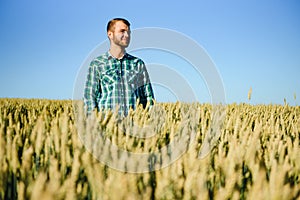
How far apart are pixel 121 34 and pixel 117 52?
0.89ft

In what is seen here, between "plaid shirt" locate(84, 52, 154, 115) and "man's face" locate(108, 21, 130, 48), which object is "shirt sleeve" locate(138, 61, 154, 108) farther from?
"man's face" locate(108, 21, 130, 48)

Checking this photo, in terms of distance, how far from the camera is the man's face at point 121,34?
14.4ft

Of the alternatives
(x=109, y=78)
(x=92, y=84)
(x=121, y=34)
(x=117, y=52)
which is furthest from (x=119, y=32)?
(x=92, y=84)

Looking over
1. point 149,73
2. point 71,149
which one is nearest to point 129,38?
point 149,73

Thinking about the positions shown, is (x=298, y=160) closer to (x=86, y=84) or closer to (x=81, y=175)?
(x=81, y=175)

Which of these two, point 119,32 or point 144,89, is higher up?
point 119,32

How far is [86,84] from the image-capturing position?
14.8 ft

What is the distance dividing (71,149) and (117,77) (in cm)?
289

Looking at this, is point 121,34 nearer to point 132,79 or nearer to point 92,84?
point 132,79

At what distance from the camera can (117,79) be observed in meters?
4.43

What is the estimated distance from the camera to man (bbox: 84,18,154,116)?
4.38 metres

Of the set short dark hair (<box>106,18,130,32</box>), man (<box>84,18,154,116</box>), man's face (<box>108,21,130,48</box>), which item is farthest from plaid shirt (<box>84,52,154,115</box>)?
short dark hair (<box>106,18,130,32</box>)

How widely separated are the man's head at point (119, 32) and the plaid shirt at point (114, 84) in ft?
0.77

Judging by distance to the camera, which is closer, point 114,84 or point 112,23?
point 114,84
